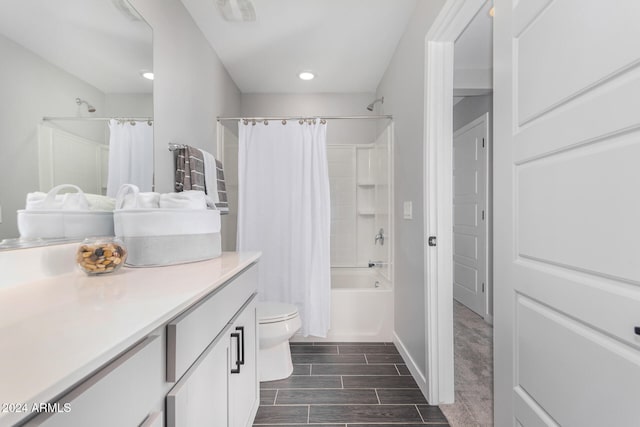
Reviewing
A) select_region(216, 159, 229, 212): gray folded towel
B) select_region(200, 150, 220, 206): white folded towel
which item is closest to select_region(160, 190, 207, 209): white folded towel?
select_region(200, 150, 220, 206): white folded towel

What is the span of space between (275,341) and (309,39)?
7.27 ft

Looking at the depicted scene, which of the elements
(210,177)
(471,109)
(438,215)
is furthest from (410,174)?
(471,109)

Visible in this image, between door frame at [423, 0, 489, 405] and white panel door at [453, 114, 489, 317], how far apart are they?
1731mm

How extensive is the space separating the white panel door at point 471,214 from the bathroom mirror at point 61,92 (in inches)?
124

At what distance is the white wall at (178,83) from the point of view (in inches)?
70.4

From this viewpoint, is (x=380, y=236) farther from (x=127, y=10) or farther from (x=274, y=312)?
(x=127, y=10)

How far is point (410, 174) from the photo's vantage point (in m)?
2.22

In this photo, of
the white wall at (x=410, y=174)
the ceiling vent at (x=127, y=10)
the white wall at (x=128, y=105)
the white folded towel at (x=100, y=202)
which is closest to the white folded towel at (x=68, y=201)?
the white folded towel at (x=100, y=202)

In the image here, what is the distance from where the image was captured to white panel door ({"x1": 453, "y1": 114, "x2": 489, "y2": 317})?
3357 mm

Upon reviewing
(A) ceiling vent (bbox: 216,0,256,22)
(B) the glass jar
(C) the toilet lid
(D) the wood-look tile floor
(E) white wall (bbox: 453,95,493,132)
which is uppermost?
(A) ceiling vent (bbox: 216,0,256,22)

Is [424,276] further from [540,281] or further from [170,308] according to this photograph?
[170,308]

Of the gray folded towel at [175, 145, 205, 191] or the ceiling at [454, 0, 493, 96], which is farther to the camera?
the ceiling at [454, 0, 493, 96]

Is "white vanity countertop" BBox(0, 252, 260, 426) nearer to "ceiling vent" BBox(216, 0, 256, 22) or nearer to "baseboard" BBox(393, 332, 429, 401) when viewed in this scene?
"baseboard" BBox(393, 332, 429, 401)

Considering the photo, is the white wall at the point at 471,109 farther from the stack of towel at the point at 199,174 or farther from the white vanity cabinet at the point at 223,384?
the white vanity cabinet at the point at 223,384
